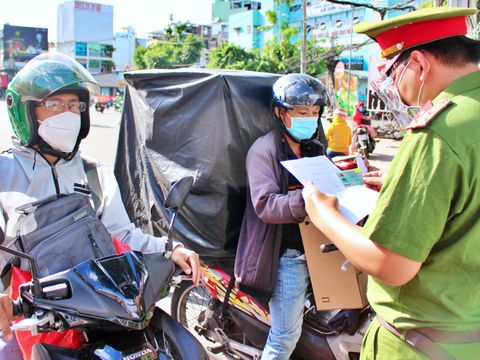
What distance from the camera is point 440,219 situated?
126 cm

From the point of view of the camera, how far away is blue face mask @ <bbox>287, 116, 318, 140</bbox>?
8.67ft

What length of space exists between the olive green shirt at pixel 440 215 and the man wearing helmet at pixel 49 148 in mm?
875

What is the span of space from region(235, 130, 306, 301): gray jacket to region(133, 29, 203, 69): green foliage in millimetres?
62551

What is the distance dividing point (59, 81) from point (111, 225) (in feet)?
2.10

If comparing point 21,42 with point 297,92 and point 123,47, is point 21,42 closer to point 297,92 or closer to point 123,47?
point 123,47

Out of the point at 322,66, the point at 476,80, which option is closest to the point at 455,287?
the point at 476,80

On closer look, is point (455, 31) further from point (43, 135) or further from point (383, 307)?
point (43, 135)

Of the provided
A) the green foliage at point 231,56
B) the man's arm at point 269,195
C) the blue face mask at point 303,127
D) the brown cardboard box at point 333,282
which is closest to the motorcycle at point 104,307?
the man's arm at point 269,195

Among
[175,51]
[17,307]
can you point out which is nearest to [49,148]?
[17,307]

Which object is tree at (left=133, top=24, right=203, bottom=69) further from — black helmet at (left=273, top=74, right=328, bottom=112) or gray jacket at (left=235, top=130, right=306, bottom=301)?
gray jacket at (left=235, top=130, right=306, bottom=301)

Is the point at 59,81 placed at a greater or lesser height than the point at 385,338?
greater

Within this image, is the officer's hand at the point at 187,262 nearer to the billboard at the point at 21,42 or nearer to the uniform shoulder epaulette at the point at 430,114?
the uniform shoulder epaulette at the point at 430,114

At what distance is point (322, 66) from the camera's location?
42281 millimetres

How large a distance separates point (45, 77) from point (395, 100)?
135 cm
